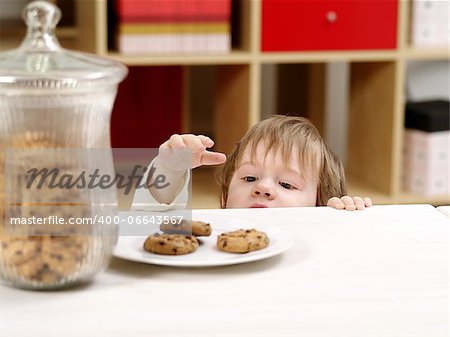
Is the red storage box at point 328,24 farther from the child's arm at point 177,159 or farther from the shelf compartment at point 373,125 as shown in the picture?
the child's arm at point 177,159

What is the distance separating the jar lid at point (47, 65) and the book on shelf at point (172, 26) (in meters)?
1.57

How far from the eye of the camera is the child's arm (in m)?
1.15

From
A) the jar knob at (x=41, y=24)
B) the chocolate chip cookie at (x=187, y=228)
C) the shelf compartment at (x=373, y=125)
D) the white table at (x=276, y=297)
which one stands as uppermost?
the jar knob at (x=41, y=24)

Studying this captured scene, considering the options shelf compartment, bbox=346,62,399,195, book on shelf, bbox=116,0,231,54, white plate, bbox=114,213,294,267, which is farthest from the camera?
shelf compartment, bbox=346,62,399,195

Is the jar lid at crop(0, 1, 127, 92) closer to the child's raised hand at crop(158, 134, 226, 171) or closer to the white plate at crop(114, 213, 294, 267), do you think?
the white plate at crop(114, 213, 294, 267)

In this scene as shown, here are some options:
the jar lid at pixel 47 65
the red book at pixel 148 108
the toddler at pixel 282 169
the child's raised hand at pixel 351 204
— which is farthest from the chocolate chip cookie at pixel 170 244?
the red book at pixel 148 108

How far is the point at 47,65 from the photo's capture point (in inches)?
30.2

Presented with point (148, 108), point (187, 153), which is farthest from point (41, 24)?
point (148, 108)

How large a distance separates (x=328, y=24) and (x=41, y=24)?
175cm

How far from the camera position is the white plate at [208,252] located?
0.84 meters

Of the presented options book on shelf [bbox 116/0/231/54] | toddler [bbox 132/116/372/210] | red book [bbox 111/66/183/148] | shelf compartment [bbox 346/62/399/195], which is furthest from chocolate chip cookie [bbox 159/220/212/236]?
red book [bbox 111/66/183/148]

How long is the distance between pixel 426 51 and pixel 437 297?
188 cm

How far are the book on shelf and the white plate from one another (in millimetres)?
1466

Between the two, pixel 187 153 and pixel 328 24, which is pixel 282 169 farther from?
pixel 328 24
